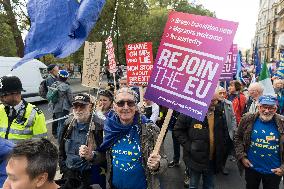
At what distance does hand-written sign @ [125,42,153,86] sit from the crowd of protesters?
1330 mm

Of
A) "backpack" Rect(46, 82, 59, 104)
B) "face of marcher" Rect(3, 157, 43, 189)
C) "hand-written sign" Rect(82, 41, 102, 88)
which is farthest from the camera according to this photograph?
"backpack" Rect(46, 82, 59, 104)

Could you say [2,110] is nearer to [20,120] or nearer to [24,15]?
[20,120]

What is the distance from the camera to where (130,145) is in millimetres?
3229

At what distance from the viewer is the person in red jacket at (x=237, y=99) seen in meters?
7.34

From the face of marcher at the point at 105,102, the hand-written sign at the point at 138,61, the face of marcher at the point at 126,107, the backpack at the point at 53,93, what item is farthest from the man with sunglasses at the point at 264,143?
the backpack at the point at 53,93

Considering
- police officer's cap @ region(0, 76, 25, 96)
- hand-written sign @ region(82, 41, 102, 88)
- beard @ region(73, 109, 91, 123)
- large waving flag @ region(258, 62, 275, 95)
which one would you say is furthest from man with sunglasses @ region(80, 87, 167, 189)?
large waving flag @ region(258, 62, 275, 95)

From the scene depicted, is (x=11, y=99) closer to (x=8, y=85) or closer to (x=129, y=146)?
(x=8, y=85)

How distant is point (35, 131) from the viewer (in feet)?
12.0

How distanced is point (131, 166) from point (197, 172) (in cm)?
167

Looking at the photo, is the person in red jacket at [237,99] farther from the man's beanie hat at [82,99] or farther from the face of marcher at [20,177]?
the face of marcher at [20,177]

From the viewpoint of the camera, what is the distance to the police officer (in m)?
3.53

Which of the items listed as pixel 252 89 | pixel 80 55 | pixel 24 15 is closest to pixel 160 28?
pixel 80 55

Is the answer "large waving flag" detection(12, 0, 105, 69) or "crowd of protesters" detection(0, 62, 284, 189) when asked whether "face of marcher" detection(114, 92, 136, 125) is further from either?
"large waving flag" detection(12, 0, 105, 69)

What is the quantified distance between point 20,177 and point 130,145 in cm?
130
